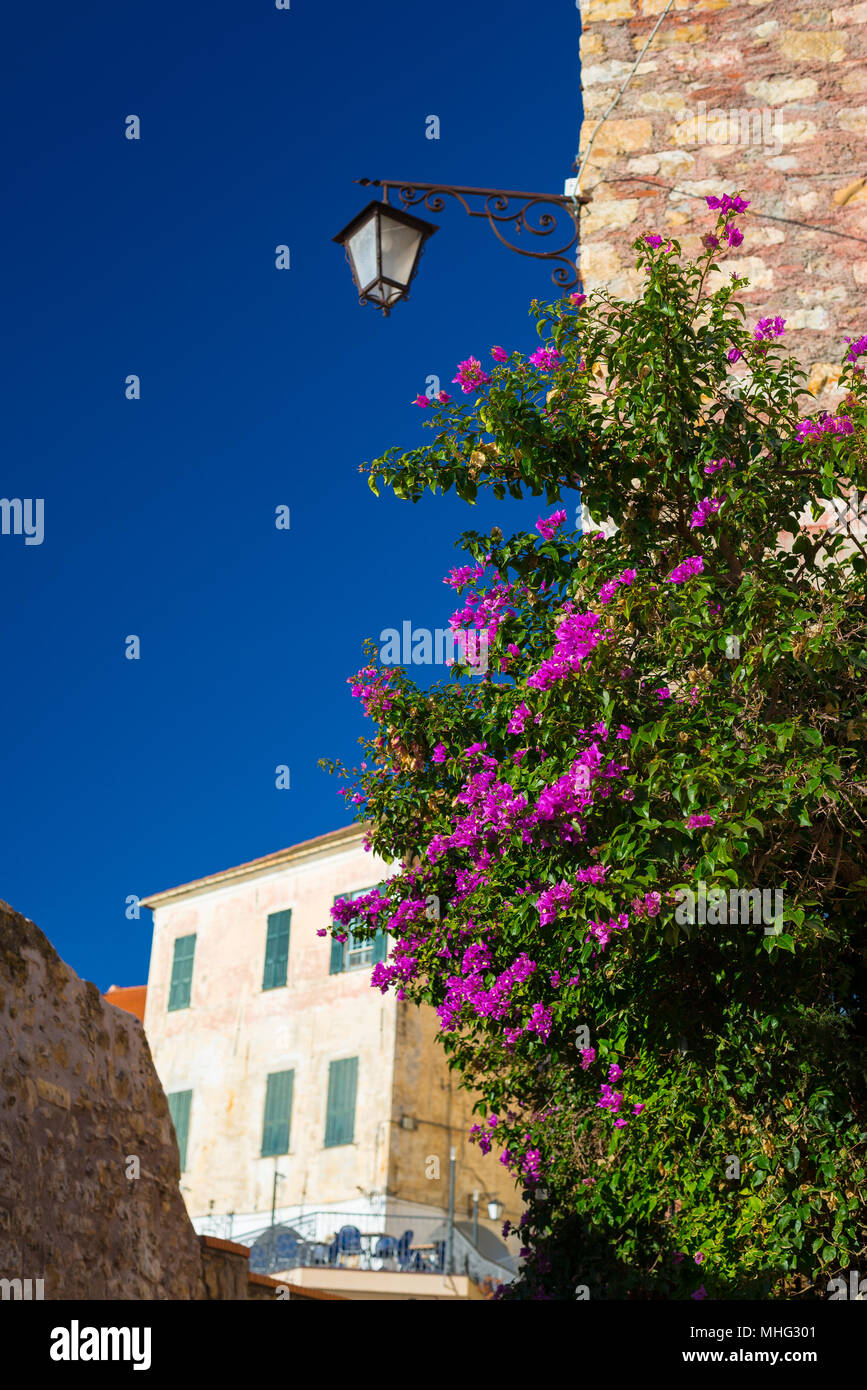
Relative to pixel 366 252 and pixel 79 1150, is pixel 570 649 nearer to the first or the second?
pixel 79 1150

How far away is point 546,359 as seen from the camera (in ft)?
16.9

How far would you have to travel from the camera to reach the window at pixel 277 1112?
20.2 meters

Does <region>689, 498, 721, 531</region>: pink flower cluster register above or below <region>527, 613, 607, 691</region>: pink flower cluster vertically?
above

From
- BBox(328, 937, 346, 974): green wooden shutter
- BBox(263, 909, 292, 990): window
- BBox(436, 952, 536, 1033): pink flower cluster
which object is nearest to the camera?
BBox(436, 952, 536, 1033): pink flower cluster

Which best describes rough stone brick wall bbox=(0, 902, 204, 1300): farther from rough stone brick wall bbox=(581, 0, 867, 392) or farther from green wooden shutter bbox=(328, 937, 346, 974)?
green wooden shutter bbox=(328, 937, 346, 974)

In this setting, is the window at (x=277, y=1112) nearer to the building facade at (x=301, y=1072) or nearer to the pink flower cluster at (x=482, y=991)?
the building facade at (x=301, y=1072)

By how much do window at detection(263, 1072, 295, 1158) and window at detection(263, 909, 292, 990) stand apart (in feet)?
4.99

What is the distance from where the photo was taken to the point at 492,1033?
5668 millimetres

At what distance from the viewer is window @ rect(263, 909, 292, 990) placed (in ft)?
A: 70.9

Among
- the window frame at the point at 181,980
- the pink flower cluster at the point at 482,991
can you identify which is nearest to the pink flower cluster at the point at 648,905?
the pink flower cluster at the point at 482,991

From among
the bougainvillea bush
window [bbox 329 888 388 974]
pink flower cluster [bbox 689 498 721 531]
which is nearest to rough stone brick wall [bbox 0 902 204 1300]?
the bougainvillea bush

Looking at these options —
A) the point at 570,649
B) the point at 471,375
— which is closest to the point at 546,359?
the point at 471,375

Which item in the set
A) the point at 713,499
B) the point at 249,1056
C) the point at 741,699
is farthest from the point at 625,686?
the point at 249,1056

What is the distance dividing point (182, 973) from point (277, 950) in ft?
8.79
